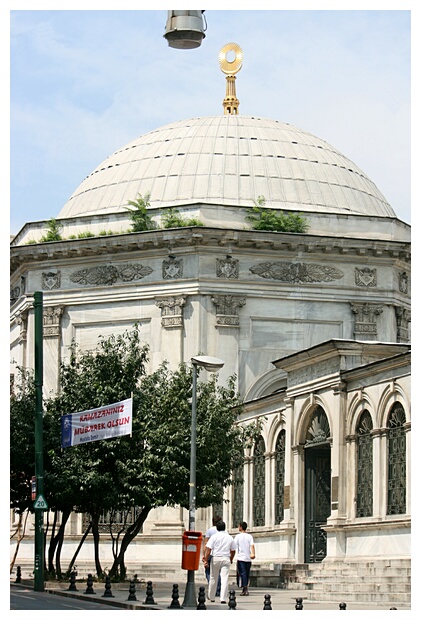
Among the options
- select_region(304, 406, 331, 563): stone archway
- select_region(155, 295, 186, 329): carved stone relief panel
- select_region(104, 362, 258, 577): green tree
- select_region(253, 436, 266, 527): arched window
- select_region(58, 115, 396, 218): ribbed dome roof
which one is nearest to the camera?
select_region(104, 362, 258, 577): green tree

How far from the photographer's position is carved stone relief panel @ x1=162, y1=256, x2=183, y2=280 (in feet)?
161

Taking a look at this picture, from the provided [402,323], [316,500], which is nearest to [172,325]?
[402,323]

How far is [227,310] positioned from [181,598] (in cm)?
2026

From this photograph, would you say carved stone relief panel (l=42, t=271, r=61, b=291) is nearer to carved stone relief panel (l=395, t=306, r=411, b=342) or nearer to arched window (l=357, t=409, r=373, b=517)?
carved stone relief panel (l=395, t=306, r=411, b=342)

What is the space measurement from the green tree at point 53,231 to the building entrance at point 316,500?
18.5 m

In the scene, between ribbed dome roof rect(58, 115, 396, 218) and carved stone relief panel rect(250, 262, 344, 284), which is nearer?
carved stone relief panel rect(250, 262, 344, 284)

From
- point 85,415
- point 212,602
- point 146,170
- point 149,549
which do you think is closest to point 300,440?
point 85,415

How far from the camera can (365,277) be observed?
1982 inches

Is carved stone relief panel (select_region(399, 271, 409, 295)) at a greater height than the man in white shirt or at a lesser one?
greater

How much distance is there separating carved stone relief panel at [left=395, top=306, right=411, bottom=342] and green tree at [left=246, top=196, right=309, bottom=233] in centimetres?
433

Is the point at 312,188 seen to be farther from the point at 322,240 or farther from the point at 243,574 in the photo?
the point at 243,574

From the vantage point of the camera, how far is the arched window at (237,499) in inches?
1700

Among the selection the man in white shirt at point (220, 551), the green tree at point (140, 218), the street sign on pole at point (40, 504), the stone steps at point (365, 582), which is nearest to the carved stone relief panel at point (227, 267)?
the green tree at point (140, 218)

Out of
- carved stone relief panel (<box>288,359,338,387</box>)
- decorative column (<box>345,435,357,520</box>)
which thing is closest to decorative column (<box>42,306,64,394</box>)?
carved stone relief panel (<box>288,359,338,387</box>)
